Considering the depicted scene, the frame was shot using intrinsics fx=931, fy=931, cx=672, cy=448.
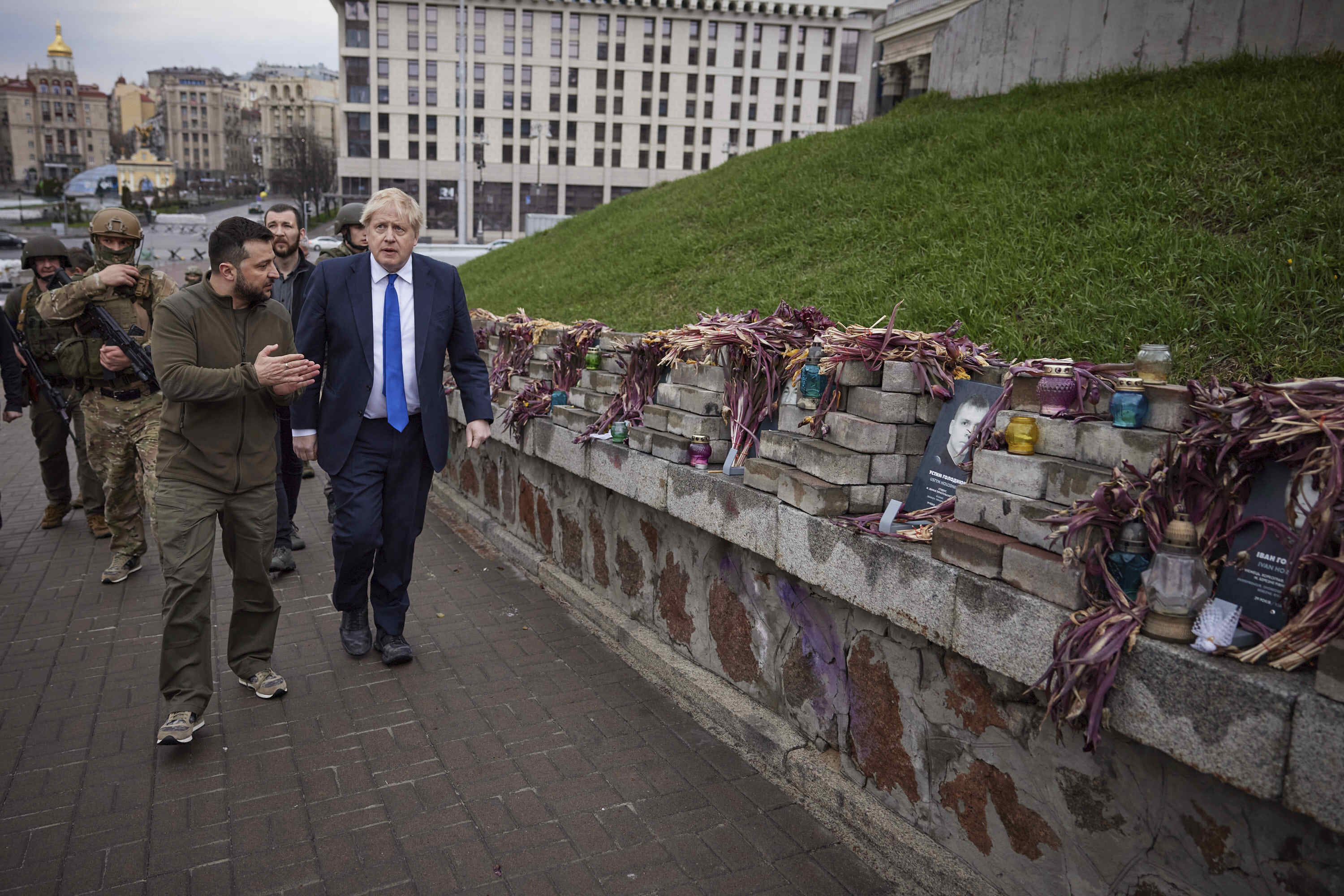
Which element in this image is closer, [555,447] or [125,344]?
[555,447]

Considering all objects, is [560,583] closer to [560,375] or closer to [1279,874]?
[560,375]

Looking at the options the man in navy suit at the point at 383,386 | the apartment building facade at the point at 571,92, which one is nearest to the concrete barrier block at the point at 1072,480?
the man in navy suit at the point at 383,386

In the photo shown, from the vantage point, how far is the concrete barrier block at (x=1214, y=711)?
208 centimetres

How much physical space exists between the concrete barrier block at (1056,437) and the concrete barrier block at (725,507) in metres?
1.13

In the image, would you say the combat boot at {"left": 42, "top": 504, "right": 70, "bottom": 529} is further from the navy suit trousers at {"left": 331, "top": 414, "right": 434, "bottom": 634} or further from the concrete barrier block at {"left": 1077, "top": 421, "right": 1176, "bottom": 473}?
the concrete barrier block at {"left": 1077, "top": 421, "right": 1176, "bottom": 473}

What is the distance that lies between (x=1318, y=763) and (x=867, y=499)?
68.7 inches

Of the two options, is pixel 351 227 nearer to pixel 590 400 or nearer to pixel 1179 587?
pixel 590 400

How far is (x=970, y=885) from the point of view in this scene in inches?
116

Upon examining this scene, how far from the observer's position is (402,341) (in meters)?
4.61

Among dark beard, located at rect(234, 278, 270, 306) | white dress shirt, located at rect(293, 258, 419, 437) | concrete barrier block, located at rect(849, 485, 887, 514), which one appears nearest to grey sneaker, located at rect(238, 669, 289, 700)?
white dress shirt, located at rect(293, 258, 419, 437)

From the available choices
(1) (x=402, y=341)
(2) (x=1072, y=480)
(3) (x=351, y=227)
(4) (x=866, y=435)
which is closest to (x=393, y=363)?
(1) (x=402, y=341)

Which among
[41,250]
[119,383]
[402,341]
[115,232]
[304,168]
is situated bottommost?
[119,383]

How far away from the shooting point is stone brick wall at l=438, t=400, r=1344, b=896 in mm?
2150

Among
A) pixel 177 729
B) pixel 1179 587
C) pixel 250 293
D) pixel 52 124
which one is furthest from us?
pixel 52 124
